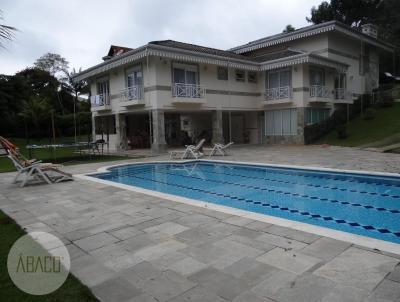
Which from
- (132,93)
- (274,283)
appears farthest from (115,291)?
(132,93)

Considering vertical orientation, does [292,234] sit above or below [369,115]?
below

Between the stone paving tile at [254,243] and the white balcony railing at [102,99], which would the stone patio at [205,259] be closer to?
the stone paving tile at [254,243]

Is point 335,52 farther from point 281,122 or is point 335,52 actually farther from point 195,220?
point 195,220

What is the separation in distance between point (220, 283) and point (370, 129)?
68.2ft

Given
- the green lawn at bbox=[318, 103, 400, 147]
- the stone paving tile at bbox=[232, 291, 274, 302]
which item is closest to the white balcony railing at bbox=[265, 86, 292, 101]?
the green lawn at bbox=[318, 103, 400, 147]

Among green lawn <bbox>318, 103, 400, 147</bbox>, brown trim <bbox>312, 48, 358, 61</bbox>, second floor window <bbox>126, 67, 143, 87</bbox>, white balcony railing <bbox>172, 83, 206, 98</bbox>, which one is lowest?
green lawn <bbox>318, 103, 400, 147</bbox>

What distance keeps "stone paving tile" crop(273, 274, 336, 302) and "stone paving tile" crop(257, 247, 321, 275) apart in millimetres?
176

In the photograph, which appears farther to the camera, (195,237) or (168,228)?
(168,228)

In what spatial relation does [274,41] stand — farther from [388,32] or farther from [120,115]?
[388,32]

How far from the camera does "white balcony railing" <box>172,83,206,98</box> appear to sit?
742 inches

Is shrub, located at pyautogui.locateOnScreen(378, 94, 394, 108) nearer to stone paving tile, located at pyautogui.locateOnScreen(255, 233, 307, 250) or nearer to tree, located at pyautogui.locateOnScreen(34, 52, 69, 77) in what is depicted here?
stone paving tile, located at pyautogui.locateOnScreen(255, 233, 307, 250)

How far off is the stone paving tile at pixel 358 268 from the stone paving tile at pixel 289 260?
15cm

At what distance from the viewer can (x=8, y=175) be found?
11.4 m

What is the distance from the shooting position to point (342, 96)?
24172 millimetres
